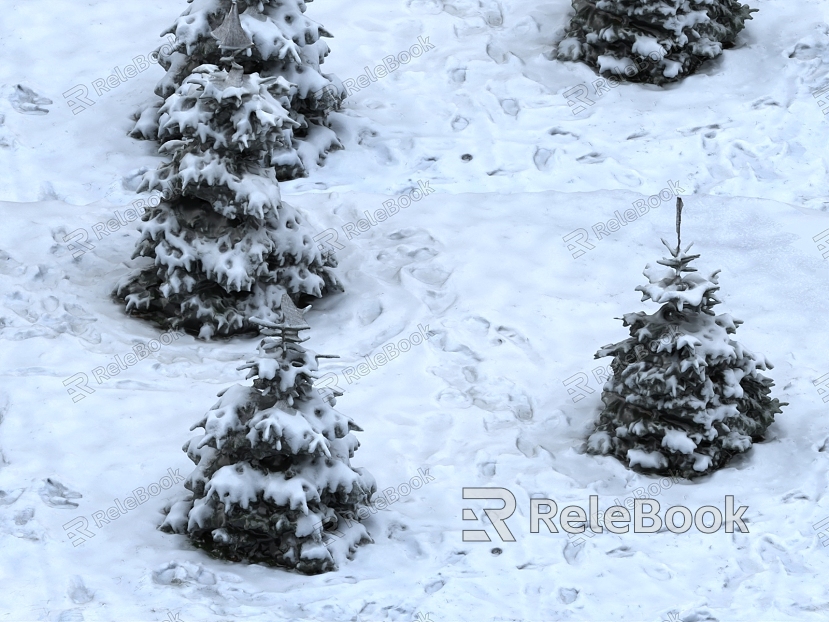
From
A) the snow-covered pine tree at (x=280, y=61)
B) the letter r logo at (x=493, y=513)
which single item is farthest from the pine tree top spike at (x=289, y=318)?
the snow-covered pine tree at (x=280, y=61)

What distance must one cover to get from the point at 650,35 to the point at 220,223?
21.1ft

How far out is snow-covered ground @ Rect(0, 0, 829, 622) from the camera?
11.3 meters

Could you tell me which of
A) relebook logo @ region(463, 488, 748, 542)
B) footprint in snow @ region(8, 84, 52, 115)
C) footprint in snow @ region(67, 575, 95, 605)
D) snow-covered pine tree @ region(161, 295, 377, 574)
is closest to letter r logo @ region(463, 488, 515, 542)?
relebook logo @ region(463, 488, 748, 542)

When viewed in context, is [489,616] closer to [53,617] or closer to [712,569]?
A: [712,569]

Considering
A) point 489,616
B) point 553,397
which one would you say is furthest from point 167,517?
point 553,397

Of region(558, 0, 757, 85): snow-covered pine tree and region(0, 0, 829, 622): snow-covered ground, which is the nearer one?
region(0, 0, 829, 622): snow-covered ground

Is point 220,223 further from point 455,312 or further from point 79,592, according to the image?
point 79,592

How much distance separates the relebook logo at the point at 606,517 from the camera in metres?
12.1

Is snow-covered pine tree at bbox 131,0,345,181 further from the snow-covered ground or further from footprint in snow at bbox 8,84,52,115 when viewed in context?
footprint in snow at bbox 8,84,52,115

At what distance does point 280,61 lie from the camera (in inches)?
675

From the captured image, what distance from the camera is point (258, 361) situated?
11.4m

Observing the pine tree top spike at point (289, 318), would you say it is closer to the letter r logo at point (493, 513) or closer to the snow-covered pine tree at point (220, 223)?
the letter r logo at point (493, 513)

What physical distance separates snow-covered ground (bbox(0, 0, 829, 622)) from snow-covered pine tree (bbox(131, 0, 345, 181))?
28 cm

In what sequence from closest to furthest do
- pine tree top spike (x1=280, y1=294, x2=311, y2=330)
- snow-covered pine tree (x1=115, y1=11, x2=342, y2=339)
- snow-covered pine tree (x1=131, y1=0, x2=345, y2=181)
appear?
1. pine tree top spike (x1=280, y1=294, x2=311, y2=330)
2. snow-covered pine tree (x1=115, y1=11, x2=342, y2=339)
3. snow-covered pine tree (x1=131, y1=0, x2=345, y2=181)
